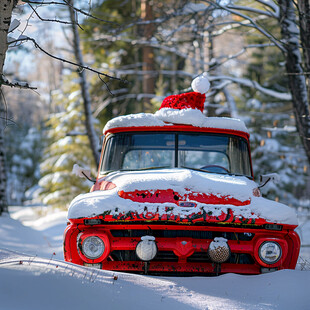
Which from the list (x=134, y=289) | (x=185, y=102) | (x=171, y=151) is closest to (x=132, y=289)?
(x=134, y=289)

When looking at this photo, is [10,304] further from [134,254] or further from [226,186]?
[226,186]

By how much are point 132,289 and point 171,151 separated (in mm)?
2312

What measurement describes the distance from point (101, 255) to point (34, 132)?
4106cm

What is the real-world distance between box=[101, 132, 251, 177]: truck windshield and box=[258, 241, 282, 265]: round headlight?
1536 millimetres

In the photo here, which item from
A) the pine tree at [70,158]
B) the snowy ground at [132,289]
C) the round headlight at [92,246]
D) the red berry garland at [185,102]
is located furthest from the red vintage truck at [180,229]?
the pine tree at [70,158]

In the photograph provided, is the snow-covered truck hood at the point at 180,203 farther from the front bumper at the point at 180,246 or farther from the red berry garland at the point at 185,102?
the red berry garland at the point at 185,102

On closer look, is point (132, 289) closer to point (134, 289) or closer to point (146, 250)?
point (134, 289)

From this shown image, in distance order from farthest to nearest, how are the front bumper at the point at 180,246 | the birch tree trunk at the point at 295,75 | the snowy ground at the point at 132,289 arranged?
the birch tree trunk at the point at 295,75 → the front bumper at the point at 180,246 → the snowy ground at the point at 132,289

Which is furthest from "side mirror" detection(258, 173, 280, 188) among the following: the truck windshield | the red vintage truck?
the red vintage truck

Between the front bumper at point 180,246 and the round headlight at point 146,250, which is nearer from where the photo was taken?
the round headlight at point 146,250

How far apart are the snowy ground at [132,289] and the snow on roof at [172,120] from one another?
2.08 m

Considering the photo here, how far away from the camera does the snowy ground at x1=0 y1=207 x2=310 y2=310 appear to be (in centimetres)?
340

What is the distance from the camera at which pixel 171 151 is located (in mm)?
5699

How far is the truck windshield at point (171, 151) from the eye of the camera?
568cm
